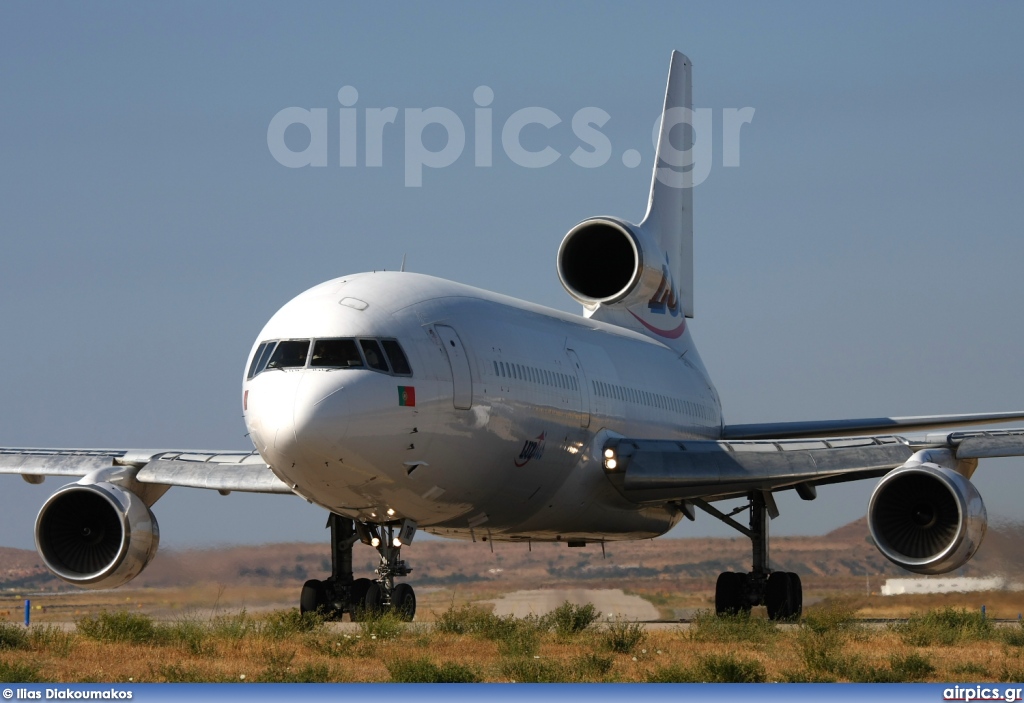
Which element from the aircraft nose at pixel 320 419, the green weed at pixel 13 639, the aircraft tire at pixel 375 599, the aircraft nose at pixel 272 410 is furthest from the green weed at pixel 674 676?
the green weed at pixel 13 639

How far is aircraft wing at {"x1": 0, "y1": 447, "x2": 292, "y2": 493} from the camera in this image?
64.0 ft

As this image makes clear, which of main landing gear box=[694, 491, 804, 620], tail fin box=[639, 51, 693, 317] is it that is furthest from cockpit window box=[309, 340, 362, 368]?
tail fin box=[639, 51, 693, 317]

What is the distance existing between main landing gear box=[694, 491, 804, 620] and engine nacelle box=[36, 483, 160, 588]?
9.03 meters

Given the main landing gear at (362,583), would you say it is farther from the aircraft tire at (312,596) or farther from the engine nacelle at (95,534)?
the engine nacelle at (95,534)

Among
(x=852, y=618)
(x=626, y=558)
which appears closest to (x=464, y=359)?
(x=852, y=618)

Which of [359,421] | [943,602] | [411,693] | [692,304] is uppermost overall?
[692,304]

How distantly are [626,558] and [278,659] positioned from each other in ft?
66.0

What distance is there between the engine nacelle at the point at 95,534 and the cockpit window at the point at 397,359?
516 cm

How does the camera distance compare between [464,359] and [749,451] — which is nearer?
[464,359]

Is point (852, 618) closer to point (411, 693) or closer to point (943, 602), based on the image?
point (943, 602)

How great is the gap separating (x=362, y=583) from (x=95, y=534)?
3.59 metres

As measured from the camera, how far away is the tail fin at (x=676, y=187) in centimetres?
3309

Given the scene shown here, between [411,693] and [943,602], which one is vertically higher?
[411,693]

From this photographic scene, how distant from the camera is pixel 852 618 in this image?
1888cm
